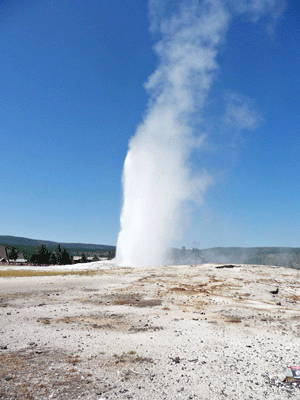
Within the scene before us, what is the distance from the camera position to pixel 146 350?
914cm

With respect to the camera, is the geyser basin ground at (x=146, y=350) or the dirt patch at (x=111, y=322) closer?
the geyser basin ground at (x=146, y=350)

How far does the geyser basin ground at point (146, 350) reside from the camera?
259 inches

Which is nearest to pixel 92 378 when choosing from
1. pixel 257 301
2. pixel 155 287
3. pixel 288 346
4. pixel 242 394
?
pixel 242 394

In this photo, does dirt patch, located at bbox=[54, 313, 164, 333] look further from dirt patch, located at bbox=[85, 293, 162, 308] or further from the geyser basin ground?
dirt patch, located at bbox=[85, 293, 162, 308]

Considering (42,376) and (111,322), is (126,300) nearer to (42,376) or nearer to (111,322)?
(111,322)

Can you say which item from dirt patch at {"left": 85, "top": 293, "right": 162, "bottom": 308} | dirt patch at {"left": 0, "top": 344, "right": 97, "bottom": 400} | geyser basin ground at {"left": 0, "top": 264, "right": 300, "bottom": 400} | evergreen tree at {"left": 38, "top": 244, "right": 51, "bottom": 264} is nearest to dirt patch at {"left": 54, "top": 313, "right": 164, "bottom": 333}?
geyser basin ground at {"left": 0, "top": 264, "right": 300, "bottom": 400}

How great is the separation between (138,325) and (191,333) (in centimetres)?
267

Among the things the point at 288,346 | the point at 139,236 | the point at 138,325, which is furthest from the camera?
the point at 139,236

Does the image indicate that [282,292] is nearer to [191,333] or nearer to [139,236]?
[191,333]

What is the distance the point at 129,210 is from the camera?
6456 cm

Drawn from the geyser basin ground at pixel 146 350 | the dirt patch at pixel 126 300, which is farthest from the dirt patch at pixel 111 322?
the dirt patch at pixel 126 300

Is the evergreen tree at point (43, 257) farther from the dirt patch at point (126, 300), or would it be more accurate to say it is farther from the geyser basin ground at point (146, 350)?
the geyser basin ground at point (146, 350)

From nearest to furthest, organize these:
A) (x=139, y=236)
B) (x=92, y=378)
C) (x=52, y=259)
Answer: (x=92, y=378)
(x=139, y=236)
(x=52, y=259)

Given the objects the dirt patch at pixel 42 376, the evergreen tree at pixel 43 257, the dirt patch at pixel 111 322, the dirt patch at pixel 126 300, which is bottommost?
the evergreen tree at pixel 43 257
